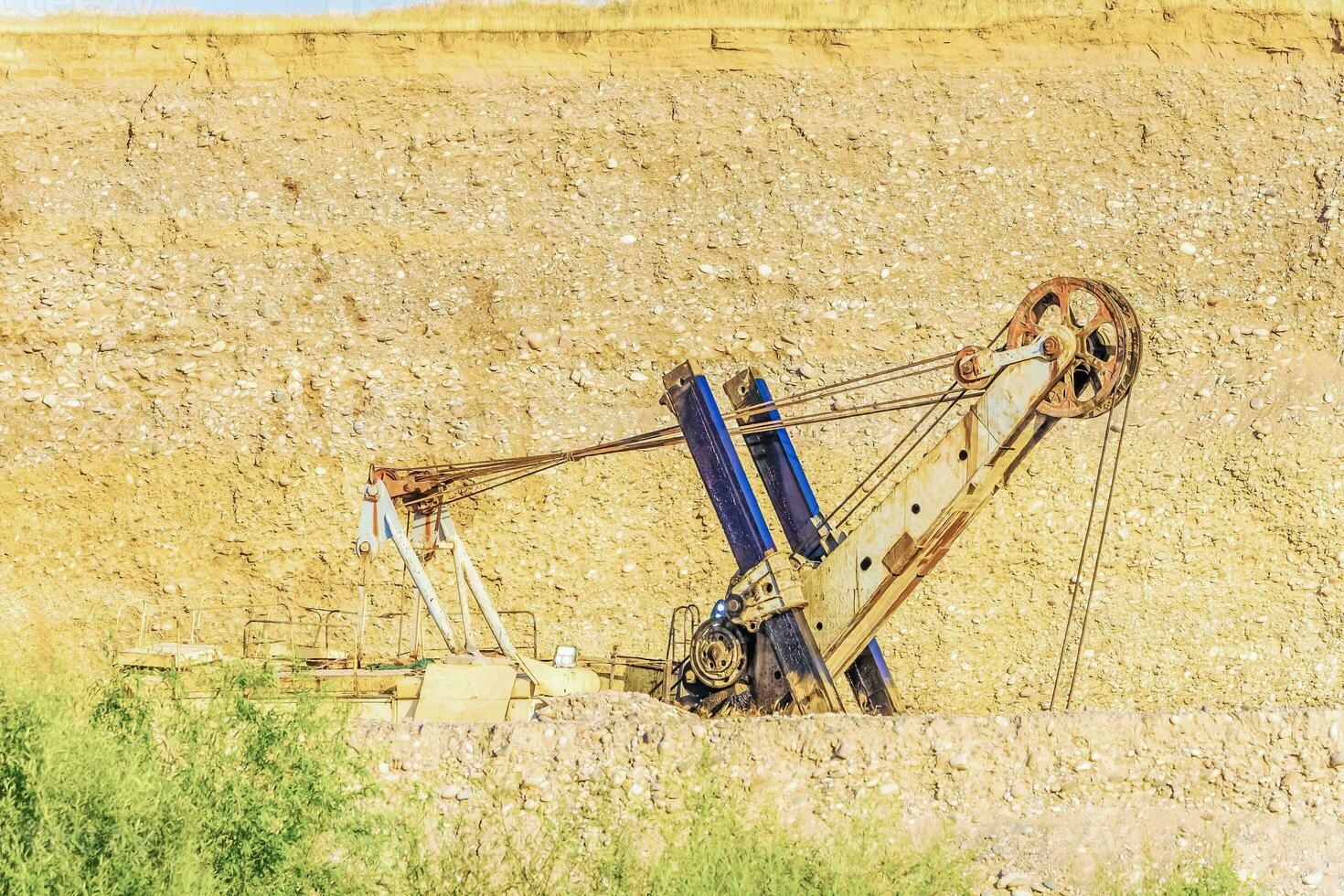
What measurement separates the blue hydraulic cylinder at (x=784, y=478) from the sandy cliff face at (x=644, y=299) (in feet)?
14.8

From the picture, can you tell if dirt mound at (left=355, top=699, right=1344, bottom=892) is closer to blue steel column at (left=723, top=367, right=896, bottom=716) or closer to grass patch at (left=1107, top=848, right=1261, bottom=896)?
grass patch at (left=1107, top=848, right=1261, bottom=896)

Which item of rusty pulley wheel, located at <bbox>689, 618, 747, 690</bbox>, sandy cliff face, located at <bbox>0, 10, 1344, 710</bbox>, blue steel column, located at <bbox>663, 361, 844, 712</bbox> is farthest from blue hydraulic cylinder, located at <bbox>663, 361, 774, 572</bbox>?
sandy cliff face, located at <bbox>0, 10, 1344, 710</bbox>

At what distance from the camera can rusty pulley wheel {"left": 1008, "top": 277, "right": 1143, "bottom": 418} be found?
12578 millimetres

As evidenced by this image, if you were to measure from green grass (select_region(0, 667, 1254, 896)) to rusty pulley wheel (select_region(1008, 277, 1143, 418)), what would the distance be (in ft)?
12.8

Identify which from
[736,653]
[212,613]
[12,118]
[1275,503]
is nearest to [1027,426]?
[736,653]

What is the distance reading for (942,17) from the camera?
25.3m

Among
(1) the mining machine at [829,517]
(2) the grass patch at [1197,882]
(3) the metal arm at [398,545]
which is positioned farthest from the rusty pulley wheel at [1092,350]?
(3) the metal arm at [398,545]

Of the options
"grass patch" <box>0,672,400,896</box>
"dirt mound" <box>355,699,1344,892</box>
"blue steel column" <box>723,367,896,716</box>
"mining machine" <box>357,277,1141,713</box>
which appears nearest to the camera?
"grass patch" <box>0,672,400,896</box>

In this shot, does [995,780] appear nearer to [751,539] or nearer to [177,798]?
[751,539]

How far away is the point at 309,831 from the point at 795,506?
19.9ft

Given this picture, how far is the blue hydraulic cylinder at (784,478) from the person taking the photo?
14590mm

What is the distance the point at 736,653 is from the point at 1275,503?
31.7 feet

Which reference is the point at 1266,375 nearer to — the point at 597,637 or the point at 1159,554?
the point at 1159,554

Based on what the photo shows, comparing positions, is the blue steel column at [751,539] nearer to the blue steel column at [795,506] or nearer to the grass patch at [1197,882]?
the blue steel column at [795,506]
